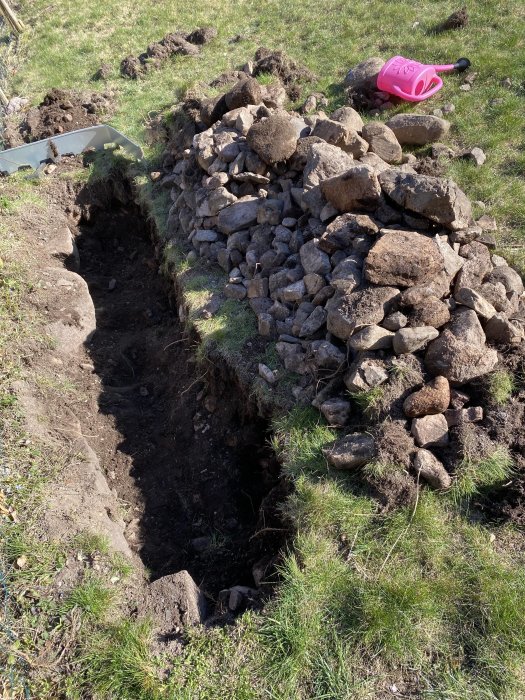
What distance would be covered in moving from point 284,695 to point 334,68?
778 cm

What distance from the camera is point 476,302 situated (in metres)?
3.89

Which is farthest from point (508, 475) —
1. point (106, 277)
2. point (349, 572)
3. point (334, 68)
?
point (334, 68)

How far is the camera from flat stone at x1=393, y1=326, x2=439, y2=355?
3785mm

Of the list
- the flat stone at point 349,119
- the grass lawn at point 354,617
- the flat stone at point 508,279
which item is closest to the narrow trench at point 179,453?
the grass lawn at point 354,617

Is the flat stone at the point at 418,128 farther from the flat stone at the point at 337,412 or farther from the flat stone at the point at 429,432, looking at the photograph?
the flat stone at the point at 429,432

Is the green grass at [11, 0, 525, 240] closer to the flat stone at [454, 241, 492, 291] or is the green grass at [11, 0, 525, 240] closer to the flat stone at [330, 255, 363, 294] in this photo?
the flat stone at [454, 241, 492, 291]

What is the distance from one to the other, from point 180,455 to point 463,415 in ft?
7.90

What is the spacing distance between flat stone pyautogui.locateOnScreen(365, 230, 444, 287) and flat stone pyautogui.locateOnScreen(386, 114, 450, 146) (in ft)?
8.76

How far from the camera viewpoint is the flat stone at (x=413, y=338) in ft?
12.4

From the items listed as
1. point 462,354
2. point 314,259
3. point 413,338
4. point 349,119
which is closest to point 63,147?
point 349,119

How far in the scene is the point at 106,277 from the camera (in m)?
6.79

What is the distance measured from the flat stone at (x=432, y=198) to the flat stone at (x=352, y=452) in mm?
1887

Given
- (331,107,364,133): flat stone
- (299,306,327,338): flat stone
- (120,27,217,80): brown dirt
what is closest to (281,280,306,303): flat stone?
(299,306,327,338): flat stone

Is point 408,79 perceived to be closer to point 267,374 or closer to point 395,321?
point 395,321
